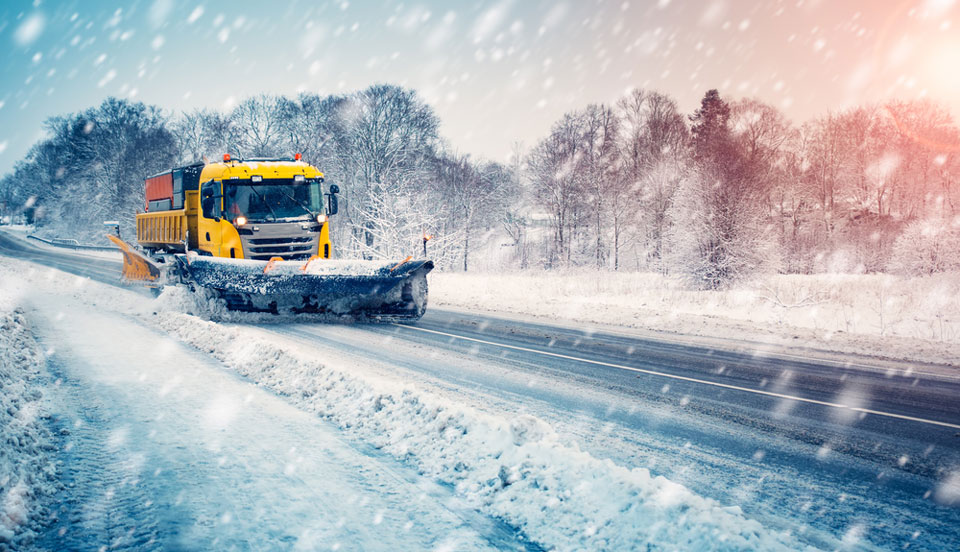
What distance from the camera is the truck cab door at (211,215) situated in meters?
11.9

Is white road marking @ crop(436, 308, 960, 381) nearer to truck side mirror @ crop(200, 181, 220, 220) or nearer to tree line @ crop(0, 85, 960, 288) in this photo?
truck side mirror @ crop(200, 181, 220, 220)

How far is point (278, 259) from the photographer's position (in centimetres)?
1159

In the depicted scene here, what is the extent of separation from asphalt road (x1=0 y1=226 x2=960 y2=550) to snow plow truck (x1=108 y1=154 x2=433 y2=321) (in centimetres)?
106

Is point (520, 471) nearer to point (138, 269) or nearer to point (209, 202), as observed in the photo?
point (209, 202)

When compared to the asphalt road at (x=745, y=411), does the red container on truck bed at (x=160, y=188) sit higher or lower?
higher

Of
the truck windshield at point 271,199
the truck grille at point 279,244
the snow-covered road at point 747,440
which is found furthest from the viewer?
the truck windshield at point 271,199

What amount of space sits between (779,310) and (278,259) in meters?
13.0

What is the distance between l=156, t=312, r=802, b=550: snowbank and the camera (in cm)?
307

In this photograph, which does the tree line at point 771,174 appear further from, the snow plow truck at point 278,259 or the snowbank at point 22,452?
the snowbank at point 22,452

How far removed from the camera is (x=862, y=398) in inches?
247

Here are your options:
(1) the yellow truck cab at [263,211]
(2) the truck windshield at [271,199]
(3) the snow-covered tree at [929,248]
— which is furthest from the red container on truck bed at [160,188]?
(3) the snow-covered tree at [929,248]

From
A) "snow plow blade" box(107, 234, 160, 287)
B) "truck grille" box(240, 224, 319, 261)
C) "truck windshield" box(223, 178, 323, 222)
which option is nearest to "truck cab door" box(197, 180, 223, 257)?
"truck windshield" box(223, 178, 323, 222)

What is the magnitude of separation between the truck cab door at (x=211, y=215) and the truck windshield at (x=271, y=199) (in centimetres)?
17

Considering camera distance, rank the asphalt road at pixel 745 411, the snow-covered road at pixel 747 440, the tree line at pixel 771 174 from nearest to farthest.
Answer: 1. the snow-covered road at pixel 747 440
2. the asphalt road at pixel 745 411
3. the tree line at pixel 771 174
